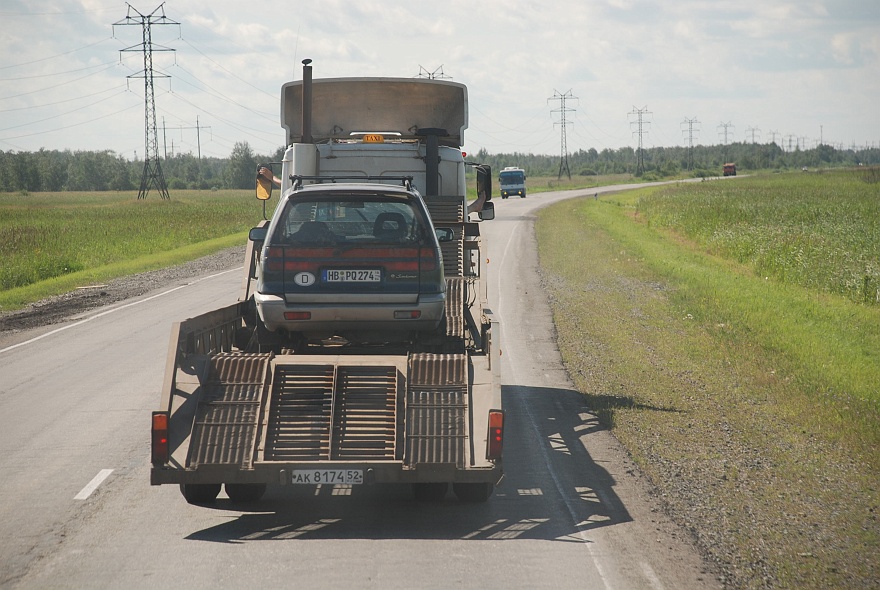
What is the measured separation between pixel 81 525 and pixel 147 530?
528 millimetres

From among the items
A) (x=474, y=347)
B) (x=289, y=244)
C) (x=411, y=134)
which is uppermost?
(x=411, y=134)

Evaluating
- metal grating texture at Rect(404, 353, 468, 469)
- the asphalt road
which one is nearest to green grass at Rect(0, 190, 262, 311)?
the asphalt road

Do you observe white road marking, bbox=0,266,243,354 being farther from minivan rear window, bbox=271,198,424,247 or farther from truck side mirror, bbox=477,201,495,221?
minivan rear window, bbox=271,198,424,247

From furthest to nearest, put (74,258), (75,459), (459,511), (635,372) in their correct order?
(74,258)
(635,372)
(75,459)
(459,511)

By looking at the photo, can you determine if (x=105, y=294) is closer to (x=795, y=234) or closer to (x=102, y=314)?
(x=102, y=314)

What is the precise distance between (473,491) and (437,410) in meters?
0.82

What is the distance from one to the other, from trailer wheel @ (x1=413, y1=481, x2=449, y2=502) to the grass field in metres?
1.87

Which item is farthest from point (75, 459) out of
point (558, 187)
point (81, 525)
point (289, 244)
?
point (558, 187)

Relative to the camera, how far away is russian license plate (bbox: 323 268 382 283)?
796cm

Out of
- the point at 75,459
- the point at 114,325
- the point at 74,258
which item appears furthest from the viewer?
the point at 74,258

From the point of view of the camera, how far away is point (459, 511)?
737 cm

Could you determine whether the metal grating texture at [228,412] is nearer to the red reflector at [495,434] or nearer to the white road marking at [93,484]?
the white road marking at [93,484]

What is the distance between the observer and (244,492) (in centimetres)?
742

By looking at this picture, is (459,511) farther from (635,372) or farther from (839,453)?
(635,372)
